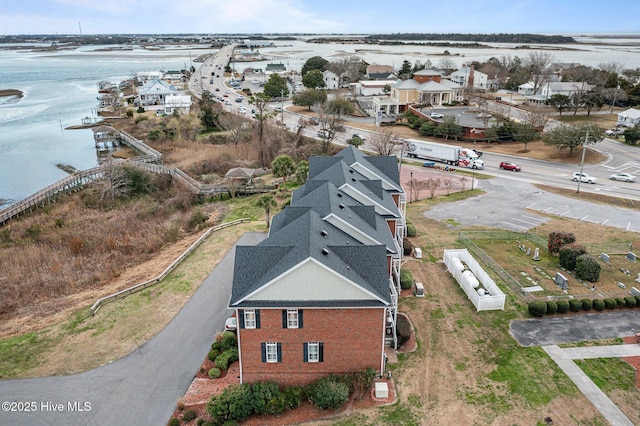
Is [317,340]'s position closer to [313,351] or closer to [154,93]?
[313,351]

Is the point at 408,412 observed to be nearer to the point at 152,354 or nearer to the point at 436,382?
the point at 436,382

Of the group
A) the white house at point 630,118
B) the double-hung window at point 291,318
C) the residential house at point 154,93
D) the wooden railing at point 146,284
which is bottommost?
the wooden railing at point 146,284

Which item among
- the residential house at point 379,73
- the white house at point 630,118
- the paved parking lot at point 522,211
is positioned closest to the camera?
the paved parking lot at point 522,211

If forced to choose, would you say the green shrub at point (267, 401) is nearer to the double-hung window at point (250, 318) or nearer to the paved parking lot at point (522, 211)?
the double-hung window at point (250, 318)

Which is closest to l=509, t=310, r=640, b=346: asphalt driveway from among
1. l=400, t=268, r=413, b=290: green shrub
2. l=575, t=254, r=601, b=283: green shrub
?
l=575, t=254, r=601, b=283: green shrub

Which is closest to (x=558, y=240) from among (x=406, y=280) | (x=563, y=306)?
(x=563, y=306)

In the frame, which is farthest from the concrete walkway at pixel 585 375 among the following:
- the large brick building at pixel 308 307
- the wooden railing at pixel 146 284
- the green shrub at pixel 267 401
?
the wooden railing at pixel 146 284

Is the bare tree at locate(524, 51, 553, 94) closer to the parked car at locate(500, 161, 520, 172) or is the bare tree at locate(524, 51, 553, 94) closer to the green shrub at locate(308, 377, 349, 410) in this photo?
the parked car at locate(500, 161, 520, 172)
